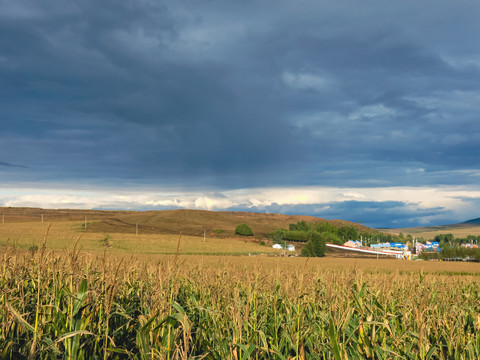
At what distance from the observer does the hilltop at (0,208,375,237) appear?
390 feet

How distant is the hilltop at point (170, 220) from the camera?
11902 cm

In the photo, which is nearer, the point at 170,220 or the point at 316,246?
the point at 316,246

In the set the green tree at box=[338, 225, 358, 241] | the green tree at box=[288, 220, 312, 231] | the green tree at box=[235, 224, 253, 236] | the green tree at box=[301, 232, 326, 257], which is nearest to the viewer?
the green tree at box=[301, 232, 326, 257]

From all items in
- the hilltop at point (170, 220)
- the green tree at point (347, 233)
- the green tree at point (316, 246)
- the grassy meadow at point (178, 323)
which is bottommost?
the green tree at point (347, 233)

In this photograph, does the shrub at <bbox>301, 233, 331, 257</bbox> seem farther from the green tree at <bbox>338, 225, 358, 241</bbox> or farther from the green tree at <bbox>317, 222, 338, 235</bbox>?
the green tree at <bbox>338, 225, 358, 241</bbox>

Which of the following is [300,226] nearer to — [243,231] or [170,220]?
[243,231]

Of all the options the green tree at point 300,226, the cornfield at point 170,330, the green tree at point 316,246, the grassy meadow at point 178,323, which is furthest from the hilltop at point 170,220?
the cornfield at point 170,330

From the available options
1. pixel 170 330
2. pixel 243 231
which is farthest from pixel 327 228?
pixel 170 330

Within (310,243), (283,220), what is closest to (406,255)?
(310,243)

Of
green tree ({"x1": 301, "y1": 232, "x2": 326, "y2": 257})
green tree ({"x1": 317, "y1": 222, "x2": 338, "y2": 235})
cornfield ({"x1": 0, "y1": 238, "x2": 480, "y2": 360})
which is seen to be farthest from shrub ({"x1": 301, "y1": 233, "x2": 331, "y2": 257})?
cornfield ({"x1": 0, "y1": 238, "x2": 480, "y2": 360})

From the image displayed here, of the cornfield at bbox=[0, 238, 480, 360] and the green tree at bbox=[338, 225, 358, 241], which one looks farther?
the green tree at bbox=[338, 225, 358, 241]

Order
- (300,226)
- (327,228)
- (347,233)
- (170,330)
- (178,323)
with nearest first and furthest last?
1. (170,330)
2. (178,323)
3. (300,226)
4. (327,228)
5. (347,233)

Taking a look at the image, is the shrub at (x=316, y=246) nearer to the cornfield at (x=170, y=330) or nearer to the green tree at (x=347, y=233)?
the green tree at (x=347, y=233)

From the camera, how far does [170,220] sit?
138625mm
